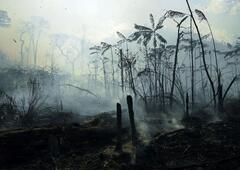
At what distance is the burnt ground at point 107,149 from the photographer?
10.0 metres

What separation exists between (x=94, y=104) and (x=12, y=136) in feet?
85.3

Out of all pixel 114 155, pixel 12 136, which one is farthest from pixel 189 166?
pixel 12 136

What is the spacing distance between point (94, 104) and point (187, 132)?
25349mm

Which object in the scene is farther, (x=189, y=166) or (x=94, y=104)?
(x=94, y=104)

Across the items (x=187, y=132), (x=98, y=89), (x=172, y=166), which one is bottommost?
(x=172, y=166)

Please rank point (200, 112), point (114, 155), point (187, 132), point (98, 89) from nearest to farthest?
point (114, 155) → point (187, 132) → point (200, 112) → point (98, 89)

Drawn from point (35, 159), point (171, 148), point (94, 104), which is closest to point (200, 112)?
point (171, 148)

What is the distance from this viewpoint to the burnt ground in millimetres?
10047

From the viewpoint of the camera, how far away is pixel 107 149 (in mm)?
11609

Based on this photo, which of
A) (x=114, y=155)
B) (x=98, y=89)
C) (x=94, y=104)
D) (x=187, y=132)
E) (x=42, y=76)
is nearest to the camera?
(x=114, y=155)

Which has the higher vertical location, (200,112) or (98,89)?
(98,89)

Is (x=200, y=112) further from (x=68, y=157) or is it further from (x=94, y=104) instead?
(x=94, y=104)

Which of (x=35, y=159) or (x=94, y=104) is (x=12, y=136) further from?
(x=94, y=104)

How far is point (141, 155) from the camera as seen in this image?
10.7 metres
